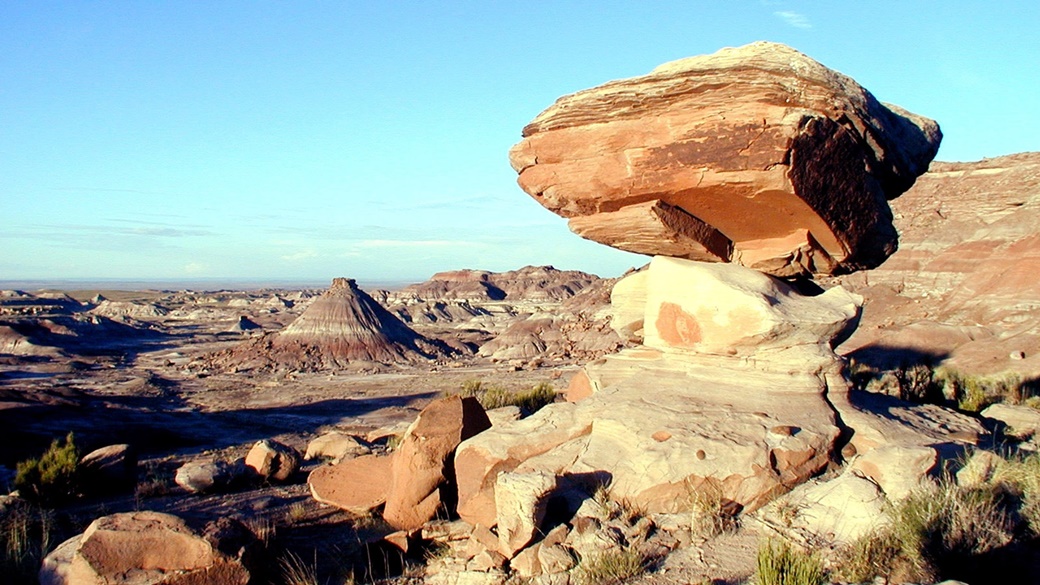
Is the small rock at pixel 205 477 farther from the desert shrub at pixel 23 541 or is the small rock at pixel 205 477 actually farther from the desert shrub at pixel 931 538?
the desert shrub at pixel 931 538

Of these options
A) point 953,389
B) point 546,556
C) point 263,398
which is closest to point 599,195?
point 546,556

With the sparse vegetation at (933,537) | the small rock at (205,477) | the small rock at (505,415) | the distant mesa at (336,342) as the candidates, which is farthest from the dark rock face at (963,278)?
the distant mesa at (336,342)

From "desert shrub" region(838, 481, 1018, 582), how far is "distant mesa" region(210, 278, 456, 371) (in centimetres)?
3013

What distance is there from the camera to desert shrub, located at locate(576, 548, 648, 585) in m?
4.69

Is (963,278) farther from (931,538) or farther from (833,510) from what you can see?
(931,538)

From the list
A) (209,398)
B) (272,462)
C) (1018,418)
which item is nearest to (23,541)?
(272,462)

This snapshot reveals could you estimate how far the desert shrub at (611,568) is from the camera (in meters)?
4.69

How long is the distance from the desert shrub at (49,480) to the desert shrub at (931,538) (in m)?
8.41

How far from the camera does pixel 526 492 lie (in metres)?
5.30

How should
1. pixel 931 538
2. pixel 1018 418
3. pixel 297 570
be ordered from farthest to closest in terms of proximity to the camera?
pixel 1018 418 < pixel 297 570 < pixel 931 538

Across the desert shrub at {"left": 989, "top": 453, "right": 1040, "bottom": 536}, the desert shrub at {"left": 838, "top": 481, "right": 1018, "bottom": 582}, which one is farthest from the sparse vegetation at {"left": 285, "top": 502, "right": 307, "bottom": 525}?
the desert shrub at {"left": 989, "top": 453, "right": 1040, "bottom": 536}

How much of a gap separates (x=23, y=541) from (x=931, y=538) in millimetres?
6788

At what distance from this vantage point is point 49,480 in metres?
8.77

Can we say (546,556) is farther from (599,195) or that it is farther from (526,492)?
(599,195)
